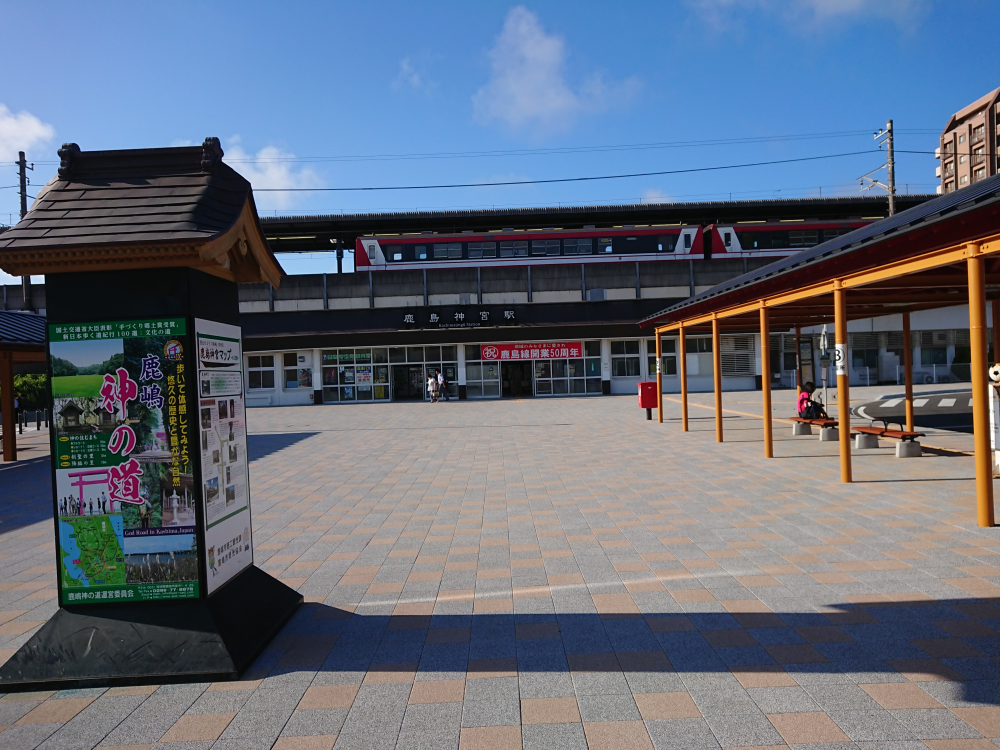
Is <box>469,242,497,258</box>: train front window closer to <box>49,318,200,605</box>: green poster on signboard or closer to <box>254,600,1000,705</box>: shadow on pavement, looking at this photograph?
<box>254,600,1000,705</box>: shadow on pavement

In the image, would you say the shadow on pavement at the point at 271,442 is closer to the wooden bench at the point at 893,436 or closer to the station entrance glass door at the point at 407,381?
the wooden bench at the point at 893,436

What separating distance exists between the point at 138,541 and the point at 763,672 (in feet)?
12.3

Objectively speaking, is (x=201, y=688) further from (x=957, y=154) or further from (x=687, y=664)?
(x=957, y=154)

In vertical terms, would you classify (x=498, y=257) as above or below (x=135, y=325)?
above

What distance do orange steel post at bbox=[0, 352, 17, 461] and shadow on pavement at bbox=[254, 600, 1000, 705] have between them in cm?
1374

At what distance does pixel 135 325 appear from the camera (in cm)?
394

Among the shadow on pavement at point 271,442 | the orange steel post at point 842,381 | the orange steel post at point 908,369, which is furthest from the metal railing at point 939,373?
the shadow on pavement at point 271,442

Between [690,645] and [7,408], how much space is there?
16.4 m

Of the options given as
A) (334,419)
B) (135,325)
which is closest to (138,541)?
(135,325)

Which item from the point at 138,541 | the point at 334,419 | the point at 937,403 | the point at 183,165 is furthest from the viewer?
the point at 334,419

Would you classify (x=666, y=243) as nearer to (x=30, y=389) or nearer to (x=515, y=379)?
(x=515, y=379)

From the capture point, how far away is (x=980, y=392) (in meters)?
6.62

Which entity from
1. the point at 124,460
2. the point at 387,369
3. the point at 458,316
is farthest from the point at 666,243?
the point at 124,460

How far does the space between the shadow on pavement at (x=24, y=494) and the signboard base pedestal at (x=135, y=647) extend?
5.10 m
